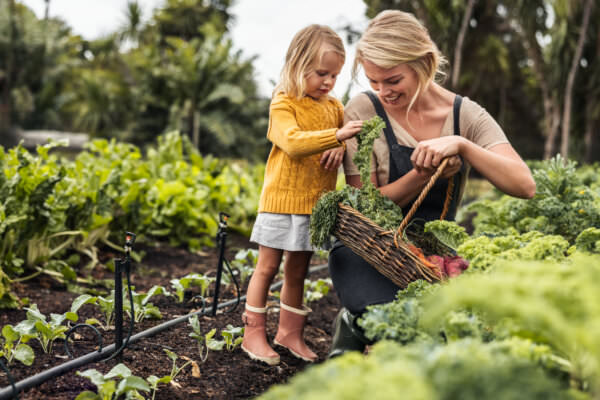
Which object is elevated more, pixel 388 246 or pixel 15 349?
pixel 388 246

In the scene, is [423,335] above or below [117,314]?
above

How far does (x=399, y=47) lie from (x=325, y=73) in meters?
0.35

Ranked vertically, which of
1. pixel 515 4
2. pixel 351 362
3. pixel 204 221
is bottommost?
pixel 204 221

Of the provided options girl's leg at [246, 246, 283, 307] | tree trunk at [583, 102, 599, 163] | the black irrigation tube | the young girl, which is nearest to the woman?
the young girl

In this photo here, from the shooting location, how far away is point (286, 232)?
2279mm

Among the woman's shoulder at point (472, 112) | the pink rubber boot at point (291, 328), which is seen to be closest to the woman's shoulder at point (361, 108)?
the woman's shoulder at point (472, 112)

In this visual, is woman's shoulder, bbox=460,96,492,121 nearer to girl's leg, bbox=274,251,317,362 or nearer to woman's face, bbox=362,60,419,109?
woman's face, bbox=362,60,419,109

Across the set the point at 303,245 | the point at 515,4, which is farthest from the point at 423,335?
the point at 515,4

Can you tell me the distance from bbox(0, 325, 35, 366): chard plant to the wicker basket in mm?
1180

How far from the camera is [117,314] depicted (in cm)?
199

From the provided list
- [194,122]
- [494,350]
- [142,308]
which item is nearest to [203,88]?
[194,122]

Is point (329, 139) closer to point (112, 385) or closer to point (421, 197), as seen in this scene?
point (421, 197)

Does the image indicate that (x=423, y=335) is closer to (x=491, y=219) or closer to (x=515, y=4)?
(x=491, y=219)

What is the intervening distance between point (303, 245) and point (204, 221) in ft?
8.31
